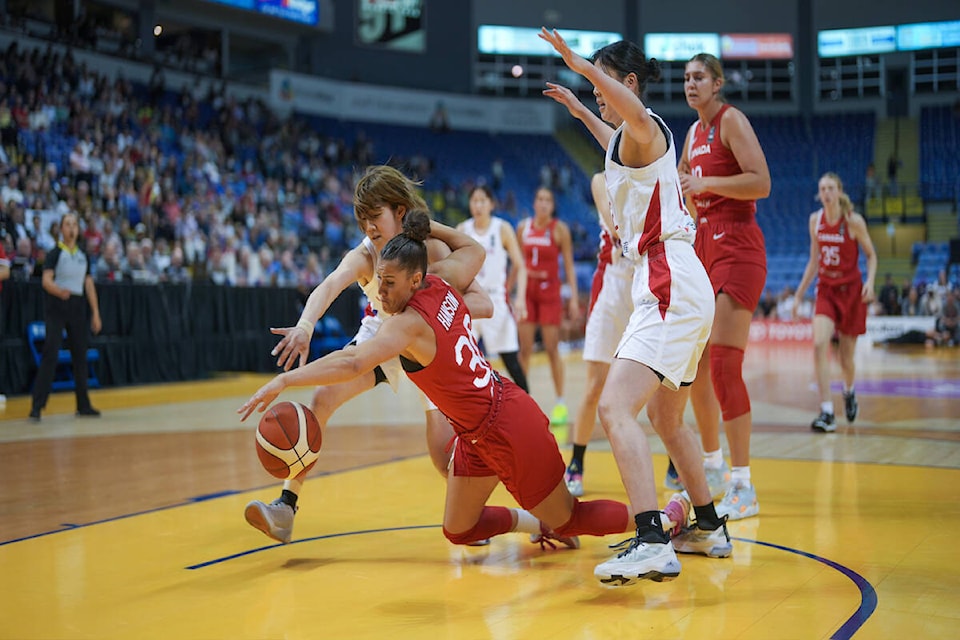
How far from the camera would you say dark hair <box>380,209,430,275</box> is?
356 cm

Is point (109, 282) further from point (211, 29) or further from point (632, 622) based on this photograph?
point (211, 29)

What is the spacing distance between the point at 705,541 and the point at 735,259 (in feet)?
5.13

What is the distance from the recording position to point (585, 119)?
15.2ft

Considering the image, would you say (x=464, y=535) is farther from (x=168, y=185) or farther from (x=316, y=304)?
(x=168, y=185)

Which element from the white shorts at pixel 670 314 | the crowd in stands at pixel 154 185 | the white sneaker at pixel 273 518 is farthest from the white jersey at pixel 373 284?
the crowd in stands at pixel 154 185

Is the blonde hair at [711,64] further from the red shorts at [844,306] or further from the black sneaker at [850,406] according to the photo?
the black sneaker at [850,406]

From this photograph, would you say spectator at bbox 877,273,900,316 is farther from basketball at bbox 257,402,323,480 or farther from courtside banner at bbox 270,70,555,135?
basketball at bbox 257,402,323,480

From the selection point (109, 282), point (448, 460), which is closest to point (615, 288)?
point (448, 460)

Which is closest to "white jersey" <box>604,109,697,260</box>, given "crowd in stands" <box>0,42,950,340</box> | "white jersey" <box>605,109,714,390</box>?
"white jersey" <box>605,109,714,390</box>

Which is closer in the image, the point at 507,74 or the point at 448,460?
the point at 448,460

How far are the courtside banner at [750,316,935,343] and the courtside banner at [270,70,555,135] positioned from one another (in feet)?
38.5

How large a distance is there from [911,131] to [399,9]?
17453 mm

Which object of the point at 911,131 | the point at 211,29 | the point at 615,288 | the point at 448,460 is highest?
the point at 211,29

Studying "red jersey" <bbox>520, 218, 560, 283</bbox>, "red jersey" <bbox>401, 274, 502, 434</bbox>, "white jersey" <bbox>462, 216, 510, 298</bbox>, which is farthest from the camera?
"red jersey" <bbox>520, 218, 560, 283</bbox>
